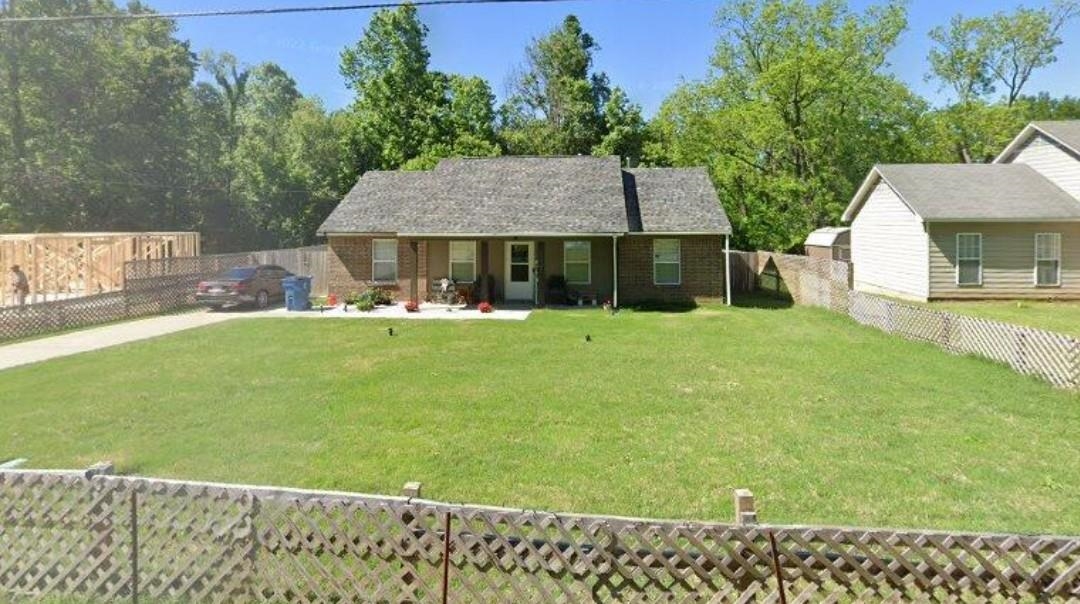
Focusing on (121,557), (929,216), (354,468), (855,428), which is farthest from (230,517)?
(929,216)

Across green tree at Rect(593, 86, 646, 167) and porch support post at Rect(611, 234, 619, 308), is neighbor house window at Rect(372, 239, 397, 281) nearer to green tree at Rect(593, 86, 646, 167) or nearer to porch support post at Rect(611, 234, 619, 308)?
porch support post at Rect(611, 234, 619, 308)

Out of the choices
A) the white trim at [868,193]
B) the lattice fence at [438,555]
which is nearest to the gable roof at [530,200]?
the white trim at [868,193]

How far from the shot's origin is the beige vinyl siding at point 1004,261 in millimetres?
19562

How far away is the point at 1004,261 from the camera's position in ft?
64.5

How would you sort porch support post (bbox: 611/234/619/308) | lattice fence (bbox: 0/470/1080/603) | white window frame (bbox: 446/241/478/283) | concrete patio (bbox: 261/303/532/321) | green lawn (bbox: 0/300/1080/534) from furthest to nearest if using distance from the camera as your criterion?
white window frame (bbox: 446/241/478/283)
porch support post (bbox: 611/234/619/308)
concrete patio (bbox: 261/303/532/321)
green lawn (bbox: 0/300/1080/534)
lattice fence (bbox: 0/470/1080/603)

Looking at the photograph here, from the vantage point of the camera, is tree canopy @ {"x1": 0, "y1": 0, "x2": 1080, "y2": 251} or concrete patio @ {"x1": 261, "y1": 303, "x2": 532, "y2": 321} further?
tree canopy @ {"x1": 0, "y1": 0, "x2": 1080, "y2": 251}

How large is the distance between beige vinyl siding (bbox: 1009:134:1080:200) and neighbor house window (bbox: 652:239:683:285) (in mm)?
12746

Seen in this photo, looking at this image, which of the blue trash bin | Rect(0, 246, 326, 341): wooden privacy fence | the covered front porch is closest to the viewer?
Rect(0, 246, 326, 341): wooden privacy fence

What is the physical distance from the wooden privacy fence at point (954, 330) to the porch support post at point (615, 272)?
6.17 meters

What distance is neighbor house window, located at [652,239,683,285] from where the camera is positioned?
21.3m

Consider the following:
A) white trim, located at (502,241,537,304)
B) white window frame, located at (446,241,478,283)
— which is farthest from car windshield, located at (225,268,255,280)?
white trim, located at (502,241,537,304)

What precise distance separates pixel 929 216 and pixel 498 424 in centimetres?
1762

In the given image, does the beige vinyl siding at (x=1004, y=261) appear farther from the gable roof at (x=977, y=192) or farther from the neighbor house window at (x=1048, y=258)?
the gable roof at (x=977, y=192)

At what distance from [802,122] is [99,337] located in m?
31.2
